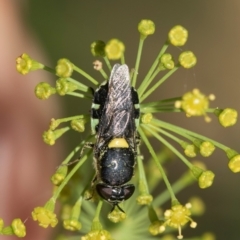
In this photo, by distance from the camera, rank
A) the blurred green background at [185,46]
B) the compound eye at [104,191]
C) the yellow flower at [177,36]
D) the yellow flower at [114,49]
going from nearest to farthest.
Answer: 1. the yellow flower at [114,49]
2. the yellow flower at [177,36]
3. the compound eye at [104,191]
4. the blurred green background at [185,46]

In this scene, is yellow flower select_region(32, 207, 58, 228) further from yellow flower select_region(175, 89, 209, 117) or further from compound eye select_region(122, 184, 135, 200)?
yellow flower select_region(175, 89, 209, 117)

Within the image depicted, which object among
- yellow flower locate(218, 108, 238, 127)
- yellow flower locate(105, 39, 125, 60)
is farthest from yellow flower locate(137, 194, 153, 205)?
yellow flower locate(105, 39, 125, 60)

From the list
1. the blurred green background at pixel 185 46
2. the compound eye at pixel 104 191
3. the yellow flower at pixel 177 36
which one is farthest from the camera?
the blurred green background at pixel 185 46

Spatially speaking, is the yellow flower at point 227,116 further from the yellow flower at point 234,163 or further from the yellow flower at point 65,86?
the yellow flower at point 65,86

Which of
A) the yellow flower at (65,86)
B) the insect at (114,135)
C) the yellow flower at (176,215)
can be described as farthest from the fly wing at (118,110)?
the yellow flower at (176,215)

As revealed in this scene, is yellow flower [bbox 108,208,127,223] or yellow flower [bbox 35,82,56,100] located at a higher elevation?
yellow flower [bbox 35,82,56,100]

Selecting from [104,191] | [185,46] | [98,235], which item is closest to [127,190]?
[104,191]
